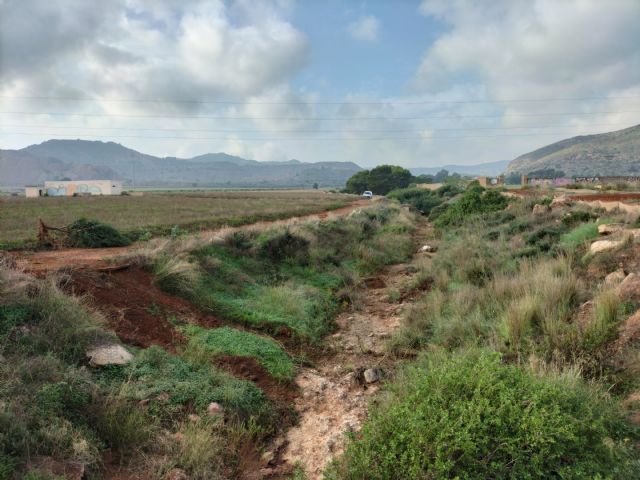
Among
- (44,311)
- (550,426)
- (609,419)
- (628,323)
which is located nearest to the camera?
(550,426)

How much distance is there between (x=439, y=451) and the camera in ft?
10.9

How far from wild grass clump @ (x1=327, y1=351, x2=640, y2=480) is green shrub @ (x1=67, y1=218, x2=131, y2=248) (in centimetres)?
1327

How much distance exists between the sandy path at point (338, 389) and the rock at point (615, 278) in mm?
4094

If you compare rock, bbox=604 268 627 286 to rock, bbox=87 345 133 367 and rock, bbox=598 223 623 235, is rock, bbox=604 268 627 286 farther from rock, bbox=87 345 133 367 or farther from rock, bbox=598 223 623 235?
rock, bbox=87 345 133 367

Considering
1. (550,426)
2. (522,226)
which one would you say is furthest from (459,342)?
(522,226)

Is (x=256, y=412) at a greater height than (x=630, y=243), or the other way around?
(x=630, y=243)

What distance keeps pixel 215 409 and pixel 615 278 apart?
7.21 m

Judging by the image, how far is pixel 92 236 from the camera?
1438 cm

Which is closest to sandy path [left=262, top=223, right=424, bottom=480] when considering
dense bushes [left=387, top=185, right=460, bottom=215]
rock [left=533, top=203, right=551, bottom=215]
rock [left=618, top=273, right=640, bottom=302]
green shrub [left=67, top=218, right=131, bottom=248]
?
rock [left=618, top=273, right=640, bottom=302]

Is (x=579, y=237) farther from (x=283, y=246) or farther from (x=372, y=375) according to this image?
(x=283, y=246)

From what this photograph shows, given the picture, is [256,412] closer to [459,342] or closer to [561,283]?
[459,342]

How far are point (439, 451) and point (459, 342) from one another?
3912 mm

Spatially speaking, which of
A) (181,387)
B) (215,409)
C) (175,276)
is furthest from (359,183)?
(215,409)

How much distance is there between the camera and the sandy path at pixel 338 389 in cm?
482
